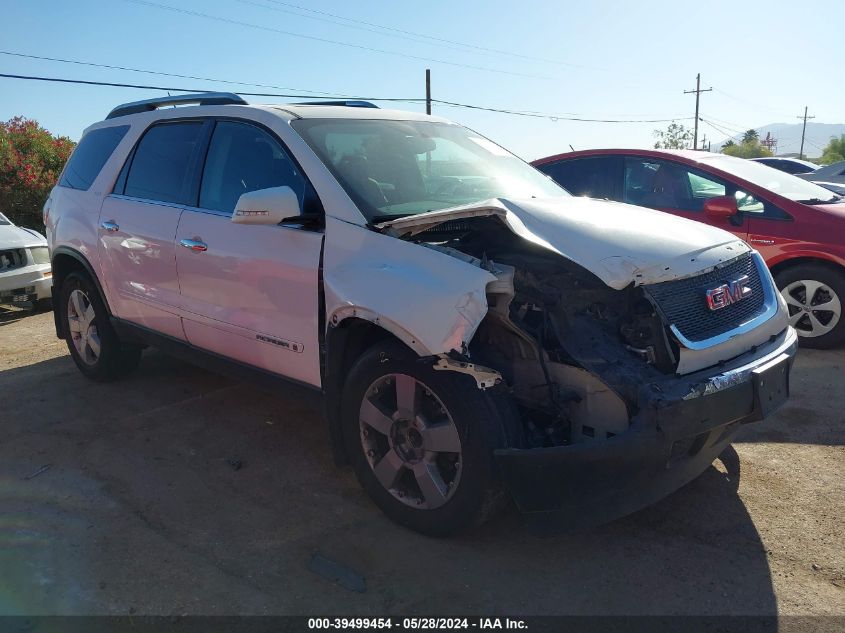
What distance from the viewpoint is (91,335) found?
552 cm

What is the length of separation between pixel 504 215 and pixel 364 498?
1.62 m

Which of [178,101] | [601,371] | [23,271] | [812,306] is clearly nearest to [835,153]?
[812,306]

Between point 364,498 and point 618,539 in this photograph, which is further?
point 364,498

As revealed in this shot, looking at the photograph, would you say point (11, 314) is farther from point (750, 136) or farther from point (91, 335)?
point (750, 136)

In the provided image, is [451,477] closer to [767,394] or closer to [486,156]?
[767,394]

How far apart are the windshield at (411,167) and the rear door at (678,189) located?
8.26 ft

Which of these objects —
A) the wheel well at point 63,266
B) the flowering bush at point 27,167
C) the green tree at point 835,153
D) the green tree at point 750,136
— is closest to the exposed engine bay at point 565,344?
the wheel well at point 63,266

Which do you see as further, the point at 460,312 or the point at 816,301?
the point at 816,301

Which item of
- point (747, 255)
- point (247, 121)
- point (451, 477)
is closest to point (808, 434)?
point (747, 255)

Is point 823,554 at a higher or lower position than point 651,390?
lower

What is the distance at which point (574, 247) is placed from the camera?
2.92 meters

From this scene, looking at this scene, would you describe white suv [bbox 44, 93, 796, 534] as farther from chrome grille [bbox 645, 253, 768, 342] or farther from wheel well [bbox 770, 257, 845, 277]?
wheel well [bbox 770, 257, 845, 277]

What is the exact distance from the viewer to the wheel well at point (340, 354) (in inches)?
130

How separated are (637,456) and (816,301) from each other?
417cm
